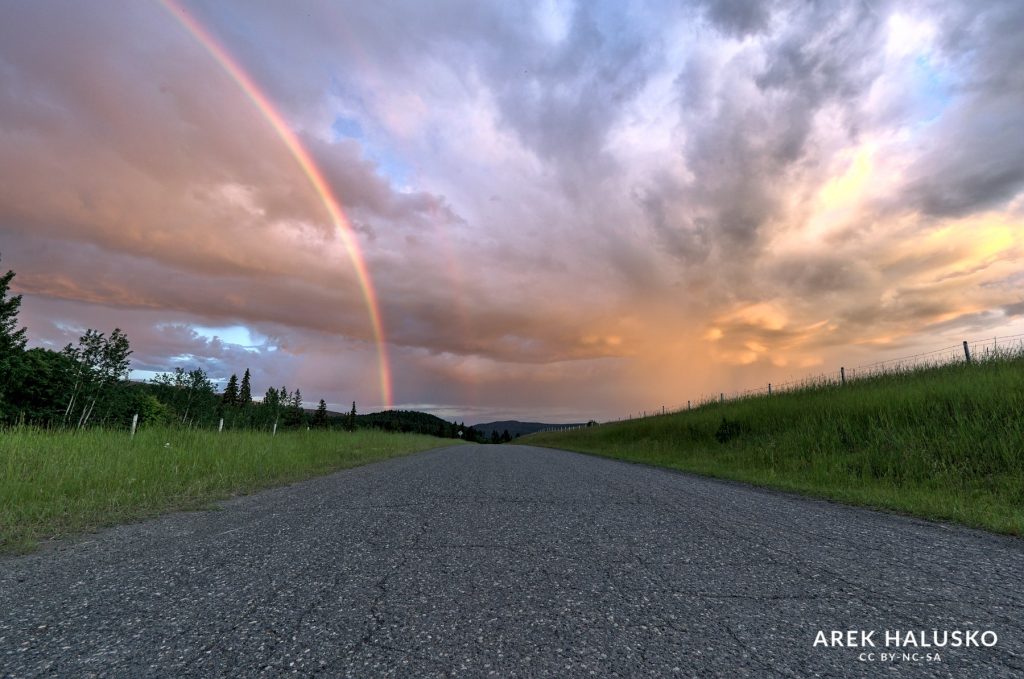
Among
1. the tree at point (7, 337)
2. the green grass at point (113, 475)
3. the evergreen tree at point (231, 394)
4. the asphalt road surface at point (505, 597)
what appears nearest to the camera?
the asphalt road surface at point (505, 597)

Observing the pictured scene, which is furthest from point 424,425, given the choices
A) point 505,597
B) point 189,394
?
point 505,597

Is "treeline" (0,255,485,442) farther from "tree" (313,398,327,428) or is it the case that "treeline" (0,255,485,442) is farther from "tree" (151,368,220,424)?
"tree" (313,398,327,428)

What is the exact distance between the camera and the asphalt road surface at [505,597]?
7.11 feet

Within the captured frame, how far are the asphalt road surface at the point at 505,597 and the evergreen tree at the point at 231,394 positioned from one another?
91990 millimetres

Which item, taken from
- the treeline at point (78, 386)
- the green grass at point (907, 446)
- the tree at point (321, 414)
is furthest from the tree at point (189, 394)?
the green grass at point (907, 446)

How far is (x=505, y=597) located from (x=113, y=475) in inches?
311

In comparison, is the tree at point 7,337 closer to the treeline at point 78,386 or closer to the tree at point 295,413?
the treeline at point 78,386

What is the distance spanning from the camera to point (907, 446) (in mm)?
9969

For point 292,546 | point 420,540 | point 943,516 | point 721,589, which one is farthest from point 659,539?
point 943,516

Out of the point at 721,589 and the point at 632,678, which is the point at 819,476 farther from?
the point at 632,678

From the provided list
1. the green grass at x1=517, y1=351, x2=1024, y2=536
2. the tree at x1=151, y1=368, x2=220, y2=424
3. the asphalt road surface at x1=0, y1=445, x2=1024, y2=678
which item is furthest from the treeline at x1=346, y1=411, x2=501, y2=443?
the asphalt road surface at x1=0, y1=445, x2=1024, y2=678

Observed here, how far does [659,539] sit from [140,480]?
8.31 m

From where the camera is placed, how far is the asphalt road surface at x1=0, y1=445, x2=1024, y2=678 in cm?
217

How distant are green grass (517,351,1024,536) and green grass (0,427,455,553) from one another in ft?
34.7
